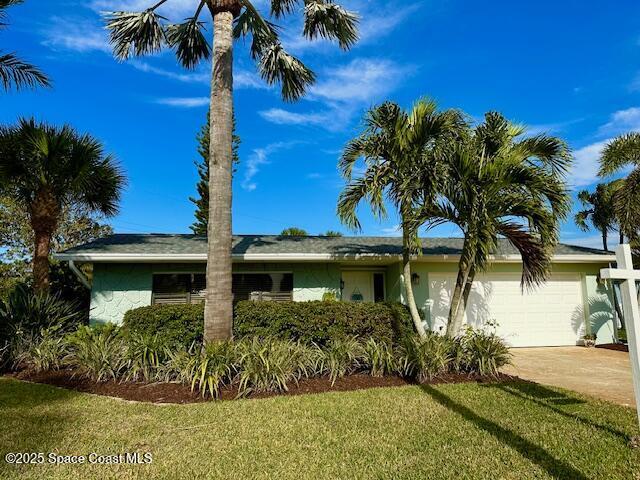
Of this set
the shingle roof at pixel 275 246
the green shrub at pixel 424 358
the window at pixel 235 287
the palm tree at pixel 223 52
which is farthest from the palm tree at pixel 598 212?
the window at pixel 235 287

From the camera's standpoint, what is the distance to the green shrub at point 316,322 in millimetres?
8023

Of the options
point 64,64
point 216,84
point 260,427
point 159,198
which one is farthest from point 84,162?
point 159,198

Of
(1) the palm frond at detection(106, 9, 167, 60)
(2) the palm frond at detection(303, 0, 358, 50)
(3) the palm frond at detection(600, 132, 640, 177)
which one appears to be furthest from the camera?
(3) the palm frond at detection(600, 132, 640, 177)

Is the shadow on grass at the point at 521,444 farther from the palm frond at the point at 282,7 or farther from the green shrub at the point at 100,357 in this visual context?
the palm frond at the point at 282,7

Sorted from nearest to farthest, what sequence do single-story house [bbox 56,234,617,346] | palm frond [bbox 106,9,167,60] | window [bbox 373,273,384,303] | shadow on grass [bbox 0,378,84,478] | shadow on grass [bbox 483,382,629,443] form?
shadow on grass [bbox 0,378,84,478], shadow on grass [bbox 483,382,629,443], palm frond [bbox 106,9,167,60], single-story house [bbox 56,234,617,346], window [bbox 373,273,384,303]

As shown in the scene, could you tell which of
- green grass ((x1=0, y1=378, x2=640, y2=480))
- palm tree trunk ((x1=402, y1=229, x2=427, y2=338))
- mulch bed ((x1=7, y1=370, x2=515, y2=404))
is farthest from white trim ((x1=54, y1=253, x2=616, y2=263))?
green grass ((x1=0, y1=378, x2=640, y2=480))

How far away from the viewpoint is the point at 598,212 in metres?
18.5

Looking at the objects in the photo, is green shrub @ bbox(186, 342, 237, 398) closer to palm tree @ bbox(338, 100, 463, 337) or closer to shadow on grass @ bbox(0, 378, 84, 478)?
shadow on grass @ bbox(0, 378, 84, 478)

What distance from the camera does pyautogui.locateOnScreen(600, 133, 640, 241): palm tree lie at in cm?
1032

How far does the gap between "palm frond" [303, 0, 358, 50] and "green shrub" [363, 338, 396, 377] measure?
7.04 meters

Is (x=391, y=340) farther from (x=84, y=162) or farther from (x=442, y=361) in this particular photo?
(x=84, y=162)

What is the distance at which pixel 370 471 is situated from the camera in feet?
11.0

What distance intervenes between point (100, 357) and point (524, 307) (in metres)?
11.3

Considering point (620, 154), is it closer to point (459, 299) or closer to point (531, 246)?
point (531, 246)
